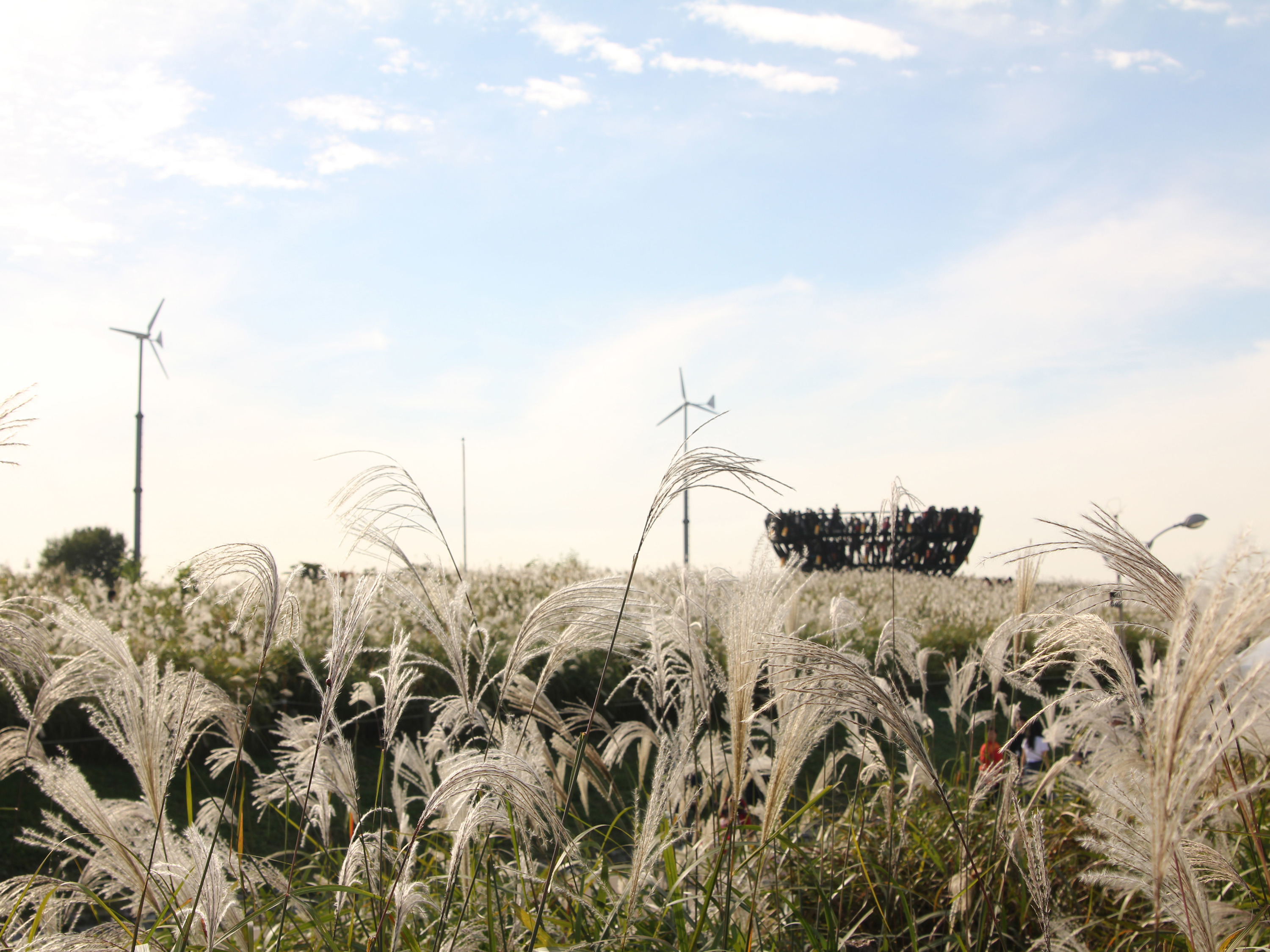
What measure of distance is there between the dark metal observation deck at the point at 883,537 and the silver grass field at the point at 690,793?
19.6 meters

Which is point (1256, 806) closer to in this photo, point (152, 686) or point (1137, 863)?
point (1137, 863)

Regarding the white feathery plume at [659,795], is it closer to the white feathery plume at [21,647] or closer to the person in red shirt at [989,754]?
the person in red shirt at [989,754]

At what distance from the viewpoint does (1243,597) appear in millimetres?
1338

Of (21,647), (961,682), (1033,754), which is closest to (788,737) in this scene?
(21,647)

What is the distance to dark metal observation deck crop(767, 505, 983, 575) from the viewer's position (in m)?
24.1

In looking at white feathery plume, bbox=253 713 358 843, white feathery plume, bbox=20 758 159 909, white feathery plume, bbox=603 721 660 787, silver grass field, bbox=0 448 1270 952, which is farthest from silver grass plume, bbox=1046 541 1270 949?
white feathery plume, bbox=20 758 159 909

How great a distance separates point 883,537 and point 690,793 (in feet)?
70.0

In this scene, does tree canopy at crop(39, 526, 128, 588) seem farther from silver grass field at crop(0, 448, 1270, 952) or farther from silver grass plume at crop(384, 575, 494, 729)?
silver grass plume at crop(384, 575, 494, 729)

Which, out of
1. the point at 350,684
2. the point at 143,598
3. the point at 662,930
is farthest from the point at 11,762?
the point at 143,598

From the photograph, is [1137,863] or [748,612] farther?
[748,612]

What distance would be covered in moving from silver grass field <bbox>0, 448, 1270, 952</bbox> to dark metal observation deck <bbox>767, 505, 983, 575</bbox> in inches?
771

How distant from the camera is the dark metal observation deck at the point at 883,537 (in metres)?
24.1

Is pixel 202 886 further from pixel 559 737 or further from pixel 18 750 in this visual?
pixel 559 737

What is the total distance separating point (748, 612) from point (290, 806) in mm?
4210
